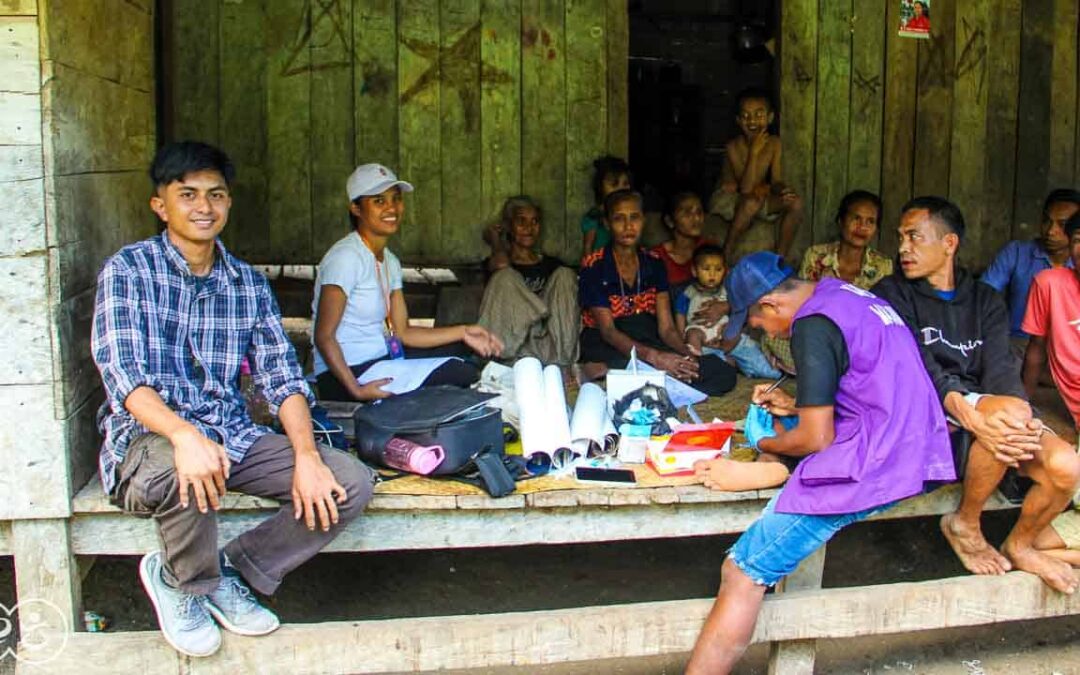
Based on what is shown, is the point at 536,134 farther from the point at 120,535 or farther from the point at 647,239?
the point at 120,535

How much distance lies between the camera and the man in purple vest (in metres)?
3.26

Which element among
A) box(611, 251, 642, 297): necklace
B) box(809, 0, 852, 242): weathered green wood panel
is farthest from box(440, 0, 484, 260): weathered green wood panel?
box(809, 0, 852, 242): weathered green wood panel

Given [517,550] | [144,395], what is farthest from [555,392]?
[144,395]

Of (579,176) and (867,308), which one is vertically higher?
(579,176)

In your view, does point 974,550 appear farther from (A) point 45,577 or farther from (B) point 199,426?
(A) point 45,577

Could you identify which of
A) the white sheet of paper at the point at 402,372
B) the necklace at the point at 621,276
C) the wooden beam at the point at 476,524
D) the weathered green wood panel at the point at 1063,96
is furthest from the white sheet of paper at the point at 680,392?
the weathered green wood panel at the point at 1063,96

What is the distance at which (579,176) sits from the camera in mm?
5930

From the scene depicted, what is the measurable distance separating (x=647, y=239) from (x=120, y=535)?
3337 mm

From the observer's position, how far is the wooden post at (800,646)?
367cm

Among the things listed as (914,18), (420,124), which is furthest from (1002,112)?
(420,124)

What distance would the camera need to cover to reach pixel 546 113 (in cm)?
585

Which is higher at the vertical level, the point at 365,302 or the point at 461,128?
the point at 461,128

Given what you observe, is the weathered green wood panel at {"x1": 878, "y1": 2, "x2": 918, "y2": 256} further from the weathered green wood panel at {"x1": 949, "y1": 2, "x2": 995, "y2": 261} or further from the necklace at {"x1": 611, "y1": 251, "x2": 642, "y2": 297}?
the necklace at {"x1": 611, "y1": 251, "x2": 642, "y2": 297}

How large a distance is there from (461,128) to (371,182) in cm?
158
